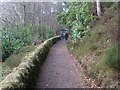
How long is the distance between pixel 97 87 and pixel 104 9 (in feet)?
36.8

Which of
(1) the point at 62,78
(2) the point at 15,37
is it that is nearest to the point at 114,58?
(1) the point at 62,78

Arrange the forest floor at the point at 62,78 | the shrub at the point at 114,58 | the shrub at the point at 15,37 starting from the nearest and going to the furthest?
the shrub at the point at 114,58 → the forest floor at the point at 62,78 → the shrub at the point at 15,37

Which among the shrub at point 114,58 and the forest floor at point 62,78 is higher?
the shrub at point 114,58

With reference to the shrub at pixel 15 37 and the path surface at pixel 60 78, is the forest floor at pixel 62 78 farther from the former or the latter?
the shrub at pixel 15 37

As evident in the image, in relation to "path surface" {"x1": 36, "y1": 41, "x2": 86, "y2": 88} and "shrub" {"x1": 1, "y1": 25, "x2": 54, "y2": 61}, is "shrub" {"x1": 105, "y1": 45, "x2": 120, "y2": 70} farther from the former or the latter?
"shrub" {"x1": 1, "y1": 25, "x2": 54, "y2": 61}

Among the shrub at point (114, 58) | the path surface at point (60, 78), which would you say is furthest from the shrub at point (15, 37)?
the shrub at point (114, 58)

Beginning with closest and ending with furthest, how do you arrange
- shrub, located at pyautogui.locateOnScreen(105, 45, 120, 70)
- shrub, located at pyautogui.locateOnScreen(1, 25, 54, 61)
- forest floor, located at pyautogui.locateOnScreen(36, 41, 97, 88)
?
shrub, located at pyautogui.locateOnScreen(105, 45, 120, 70) → forest floor, located at pyautogui.locateOnScreen(36, 41, 97, 88) → shrub, located at pyautogui.locateOnScreen(1, 25, 54, 61)

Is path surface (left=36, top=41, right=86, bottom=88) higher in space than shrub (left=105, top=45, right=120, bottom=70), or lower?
lower

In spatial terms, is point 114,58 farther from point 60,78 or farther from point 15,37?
point 15,37

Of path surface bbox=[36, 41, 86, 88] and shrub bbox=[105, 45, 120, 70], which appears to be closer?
shrub bbox=[105, 45, 120, 70]

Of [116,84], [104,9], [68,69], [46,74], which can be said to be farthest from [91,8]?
[116,84]

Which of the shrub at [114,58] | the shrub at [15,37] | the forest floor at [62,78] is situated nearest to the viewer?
the shrub at [114,58]

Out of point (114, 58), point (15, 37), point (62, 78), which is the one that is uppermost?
point (114, 58)

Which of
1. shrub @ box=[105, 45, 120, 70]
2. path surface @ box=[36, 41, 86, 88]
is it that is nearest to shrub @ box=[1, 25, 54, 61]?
path surface @ box=[36, 41, 86, 88]
